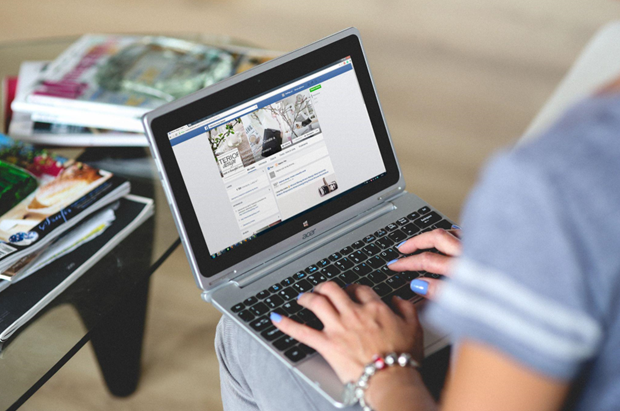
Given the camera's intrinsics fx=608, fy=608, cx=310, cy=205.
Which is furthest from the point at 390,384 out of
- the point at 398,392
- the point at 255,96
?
the point at 255,96

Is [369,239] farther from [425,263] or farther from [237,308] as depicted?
[237,308]

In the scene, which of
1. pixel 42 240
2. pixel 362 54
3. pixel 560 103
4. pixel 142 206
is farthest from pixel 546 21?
pixel 42 240

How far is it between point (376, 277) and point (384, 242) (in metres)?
0.08

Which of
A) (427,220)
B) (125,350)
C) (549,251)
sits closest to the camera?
(549,251)

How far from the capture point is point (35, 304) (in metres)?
0.94

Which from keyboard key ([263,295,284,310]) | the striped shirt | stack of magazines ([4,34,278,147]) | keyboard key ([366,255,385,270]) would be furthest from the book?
the striped shirt

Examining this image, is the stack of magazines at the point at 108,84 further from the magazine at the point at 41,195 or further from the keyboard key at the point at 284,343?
the keyboard key at the point at 284,343

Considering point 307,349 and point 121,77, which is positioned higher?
point 121,77

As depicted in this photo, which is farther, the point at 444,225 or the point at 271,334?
the point at 444,225

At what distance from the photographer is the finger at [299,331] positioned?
793mm

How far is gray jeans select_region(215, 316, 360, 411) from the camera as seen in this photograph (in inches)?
33.4

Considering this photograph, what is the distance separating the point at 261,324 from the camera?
0.87 m

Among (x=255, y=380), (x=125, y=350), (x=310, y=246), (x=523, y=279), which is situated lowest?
(x=125, y=350)

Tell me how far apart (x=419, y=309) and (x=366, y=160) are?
273mm
